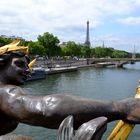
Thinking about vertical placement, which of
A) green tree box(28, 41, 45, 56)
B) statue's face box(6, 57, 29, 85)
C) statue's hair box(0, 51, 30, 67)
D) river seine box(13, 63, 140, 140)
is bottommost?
river seine box(13, 63, 140, 140)

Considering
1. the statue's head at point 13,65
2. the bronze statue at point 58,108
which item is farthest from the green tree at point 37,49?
the bronze statue at point 58,108

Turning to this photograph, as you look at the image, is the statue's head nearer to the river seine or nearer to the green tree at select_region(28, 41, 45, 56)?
the river seine

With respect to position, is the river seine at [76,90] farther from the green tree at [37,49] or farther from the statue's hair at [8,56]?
the green tree at [37,49]

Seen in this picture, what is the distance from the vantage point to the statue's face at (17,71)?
5.08 ft

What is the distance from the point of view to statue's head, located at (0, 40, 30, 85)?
1551 mm

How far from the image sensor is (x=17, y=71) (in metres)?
1.55

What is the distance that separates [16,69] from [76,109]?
43 cm

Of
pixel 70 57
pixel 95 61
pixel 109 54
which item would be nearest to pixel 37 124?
pixel 70 57

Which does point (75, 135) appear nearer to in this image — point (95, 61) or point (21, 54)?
point (21, 54)

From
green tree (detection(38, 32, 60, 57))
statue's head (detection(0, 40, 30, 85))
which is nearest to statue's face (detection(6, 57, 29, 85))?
statue's head (detection(0, 40, 30, 85))

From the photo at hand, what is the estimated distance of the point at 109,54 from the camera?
128 meters

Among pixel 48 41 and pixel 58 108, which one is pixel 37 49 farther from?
pixel 58 108

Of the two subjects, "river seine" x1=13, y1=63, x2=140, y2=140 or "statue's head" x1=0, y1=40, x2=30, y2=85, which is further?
"river seine" x1=13, y1=63, x2=140, y2=140

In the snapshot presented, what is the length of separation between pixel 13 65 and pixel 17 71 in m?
0.03
